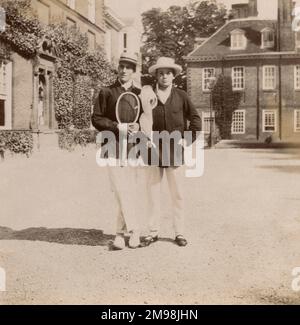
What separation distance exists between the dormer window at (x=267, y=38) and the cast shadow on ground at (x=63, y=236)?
5.69ft

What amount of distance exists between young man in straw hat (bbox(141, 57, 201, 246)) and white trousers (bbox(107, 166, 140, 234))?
4.9 inches

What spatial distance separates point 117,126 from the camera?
3.18 m

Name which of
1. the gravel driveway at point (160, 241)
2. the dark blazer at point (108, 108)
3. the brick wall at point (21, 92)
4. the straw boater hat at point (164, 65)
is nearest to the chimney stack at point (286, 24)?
the gravel driveway at point (160, 241)

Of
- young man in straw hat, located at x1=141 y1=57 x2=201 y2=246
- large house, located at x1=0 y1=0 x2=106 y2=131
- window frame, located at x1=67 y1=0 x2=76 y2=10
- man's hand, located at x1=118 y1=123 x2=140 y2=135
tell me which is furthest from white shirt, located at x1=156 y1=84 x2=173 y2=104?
window frame, located at x1=67 y1=0 x2=76 y2=10

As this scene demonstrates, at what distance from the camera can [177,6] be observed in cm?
382

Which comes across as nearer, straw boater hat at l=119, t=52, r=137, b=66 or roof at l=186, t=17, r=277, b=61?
straw boater hat at l=119, t=52, r=137, b=66

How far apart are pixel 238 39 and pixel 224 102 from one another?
524 millimetres

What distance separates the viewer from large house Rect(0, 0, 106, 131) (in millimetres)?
4055

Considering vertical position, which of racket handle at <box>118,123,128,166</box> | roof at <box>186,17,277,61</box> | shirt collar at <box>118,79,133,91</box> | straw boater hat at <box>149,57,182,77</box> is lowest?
racket handle at <box>118,123,128,166</box>

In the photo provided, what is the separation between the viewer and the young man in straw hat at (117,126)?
319cm

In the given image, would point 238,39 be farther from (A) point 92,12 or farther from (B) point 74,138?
(B) point 74,138

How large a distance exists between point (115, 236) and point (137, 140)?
Result: 668 millimetres

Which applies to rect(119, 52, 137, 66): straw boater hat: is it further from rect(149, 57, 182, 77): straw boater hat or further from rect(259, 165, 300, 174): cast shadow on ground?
rect(259, 165, 300, 174): cast shadow on ground

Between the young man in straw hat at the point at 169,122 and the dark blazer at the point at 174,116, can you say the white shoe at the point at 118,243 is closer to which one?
the young man in straw hat at the point at 169,122
